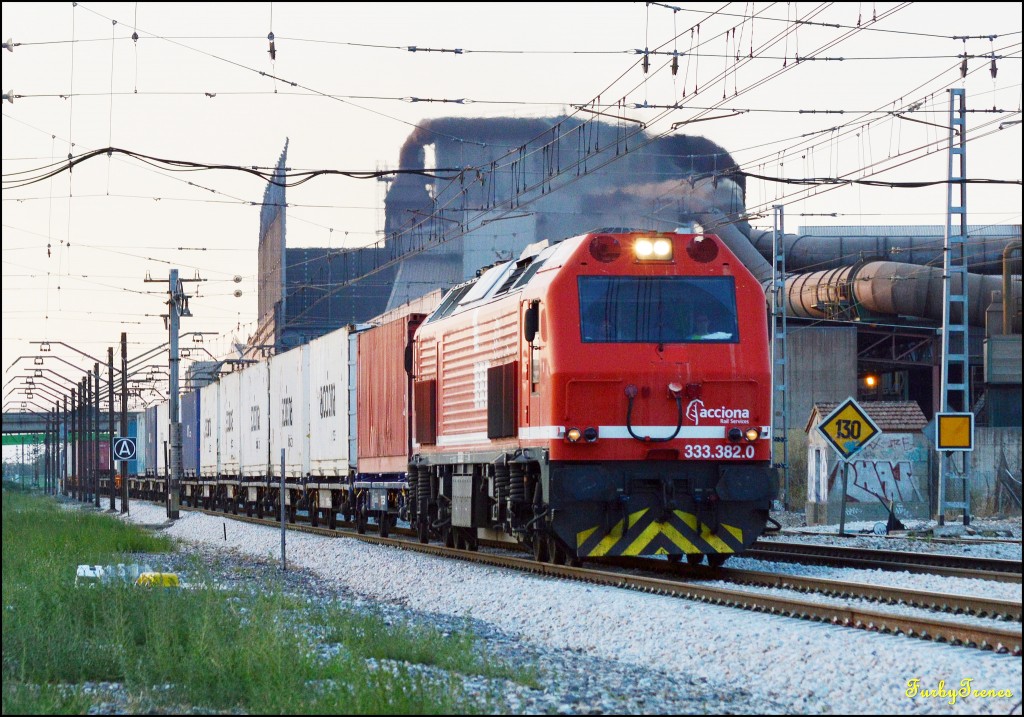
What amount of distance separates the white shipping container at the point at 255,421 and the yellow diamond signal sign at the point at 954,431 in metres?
19.5

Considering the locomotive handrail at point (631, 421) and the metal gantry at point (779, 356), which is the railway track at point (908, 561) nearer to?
the locomotive handrail at point (631, 421)

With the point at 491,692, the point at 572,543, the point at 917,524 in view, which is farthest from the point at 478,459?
the point at 917,524

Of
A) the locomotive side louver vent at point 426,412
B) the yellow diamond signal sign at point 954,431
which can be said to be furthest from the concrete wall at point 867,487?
the locomotive side louver vent at point 426,412

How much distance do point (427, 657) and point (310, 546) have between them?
15.3 m

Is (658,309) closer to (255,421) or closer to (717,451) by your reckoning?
(717,451)

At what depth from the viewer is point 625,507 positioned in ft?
50.5

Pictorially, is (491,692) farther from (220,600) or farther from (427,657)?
(220,600)

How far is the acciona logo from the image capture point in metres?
15.7

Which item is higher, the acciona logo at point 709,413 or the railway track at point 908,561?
the acciona logo at point 709,413

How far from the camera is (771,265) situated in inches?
2202

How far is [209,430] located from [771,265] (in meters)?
24.2

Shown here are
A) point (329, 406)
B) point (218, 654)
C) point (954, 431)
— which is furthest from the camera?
point (329, 406)

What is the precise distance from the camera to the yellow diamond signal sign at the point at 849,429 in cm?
2288

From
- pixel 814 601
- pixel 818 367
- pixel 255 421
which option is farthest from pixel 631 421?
pixel 818 367
